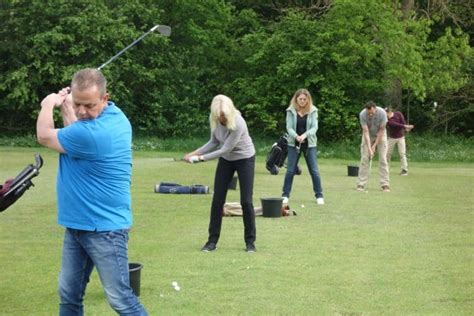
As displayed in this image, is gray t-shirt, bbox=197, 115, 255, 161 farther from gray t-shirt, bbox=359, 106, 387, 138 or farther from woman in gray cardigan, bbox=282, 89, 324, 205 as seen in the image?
gray t-shirt, bbox=359, 106, 387, 138

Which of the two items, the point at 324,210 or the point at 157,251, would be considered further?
the point at 324,210

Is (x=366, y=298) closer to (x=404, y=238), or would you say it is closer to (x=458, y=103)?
(x=404, y=238)

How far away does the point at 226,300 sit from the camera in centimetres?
786

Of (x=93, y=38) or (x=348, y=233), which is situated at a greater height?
(x=93, y=38)

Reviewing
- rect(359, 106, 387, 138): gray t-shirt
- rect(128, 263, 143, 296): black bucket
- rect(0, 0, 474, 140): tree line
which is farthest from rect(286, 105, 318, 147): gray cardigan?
rect(0, 0, 474, 140): tree line

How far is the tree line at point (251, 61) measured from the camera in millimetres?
38688

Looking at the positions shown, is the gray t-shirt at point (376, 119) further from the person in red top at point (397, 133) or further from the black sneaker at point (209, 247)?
the black sneaker at point (209, 247)

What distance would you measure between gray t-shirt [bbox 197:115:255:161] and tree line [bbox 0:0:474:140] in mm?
28062

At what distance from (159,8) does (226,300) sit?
3753 centimetres

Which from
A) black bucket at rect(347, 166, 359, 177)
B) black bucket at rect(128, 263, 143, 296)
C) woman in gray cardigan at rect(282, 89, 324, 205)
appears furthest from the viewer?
→ black bucket at rect(347, 166, 359, 177)

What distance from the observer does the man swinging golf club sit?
18.8 meters

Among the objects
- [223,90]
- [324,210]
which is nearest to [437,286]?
[324,210]

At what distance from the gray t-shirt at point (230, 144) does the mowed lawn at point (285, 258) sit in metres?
1.13

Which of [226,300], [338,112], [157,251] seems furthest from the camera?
[338,112]
